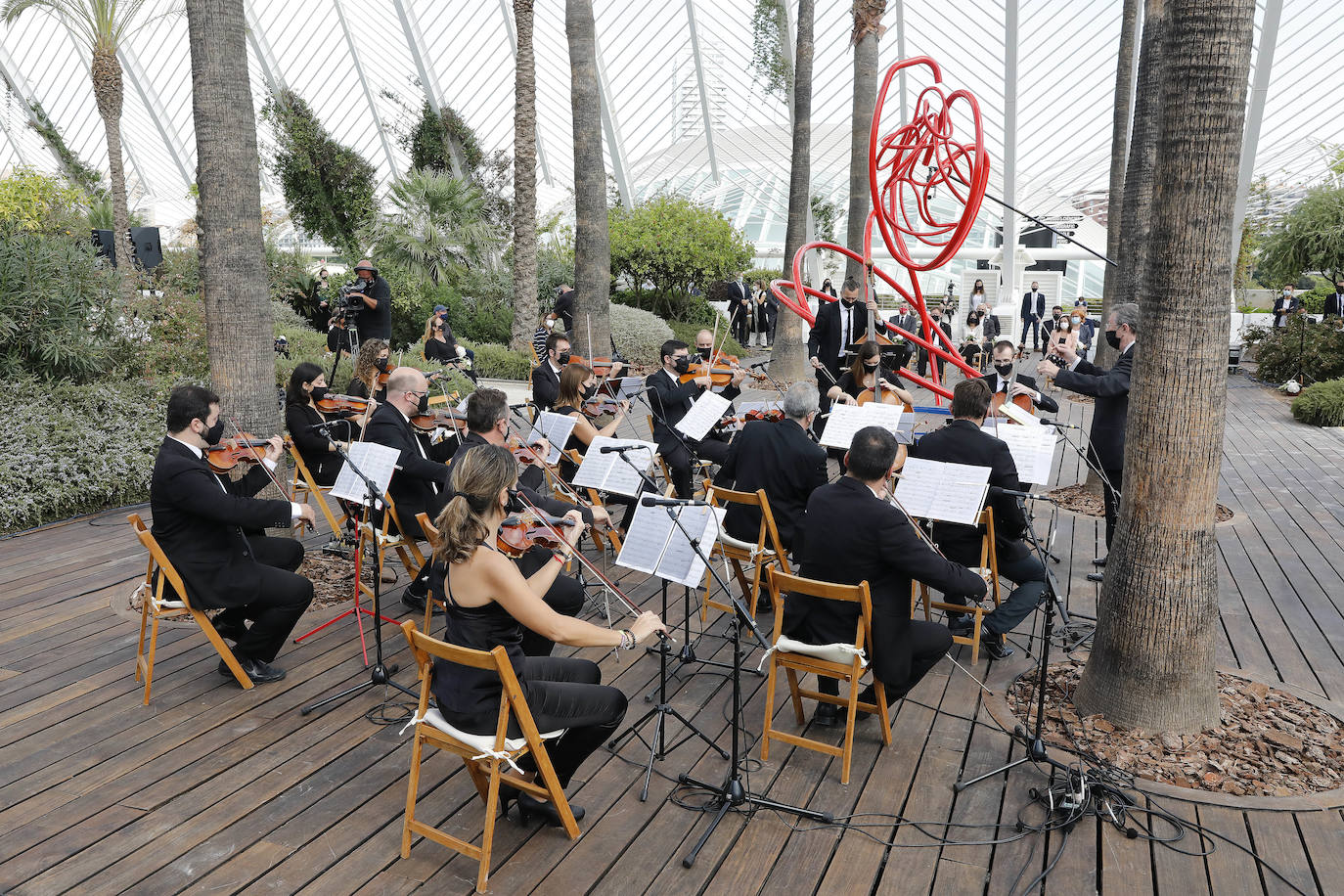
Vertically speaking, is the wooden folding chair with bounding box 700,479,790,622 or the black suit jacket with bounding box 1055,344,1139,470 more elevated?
the black suit jacket with bounding box 1055,344,1139,470

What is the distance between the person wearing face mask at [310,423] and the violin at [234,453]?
1161 mm

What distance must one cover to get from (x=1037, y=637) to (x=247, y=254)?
5.49 metres

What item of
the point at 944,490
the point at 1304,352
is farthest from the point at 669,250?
the point at 944,490

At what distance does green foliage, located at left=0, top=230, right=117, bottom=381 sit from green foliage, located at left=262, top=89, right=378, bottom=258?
15396 millimetres

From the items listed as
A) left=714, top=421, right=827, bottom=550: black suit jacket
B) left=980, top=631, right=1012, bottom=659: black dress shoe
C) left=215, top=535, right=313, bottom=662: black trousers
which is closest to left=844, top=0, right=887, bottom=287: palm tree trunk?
left=714, top=421, right=827, bottom=550: black suit jacket

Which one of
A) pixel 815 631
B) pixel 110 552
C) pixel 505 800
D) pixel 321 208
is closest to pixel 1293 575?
pixel 815 631

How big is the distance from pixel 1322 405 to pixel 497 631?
13.2 metres

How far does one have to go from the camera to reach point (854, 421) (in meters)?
6.42

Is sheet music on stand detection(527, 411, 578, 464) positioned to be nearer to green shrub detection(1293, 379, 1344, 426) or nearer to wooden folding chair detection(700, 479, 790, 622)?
wooden folding chair detection(700, 479, 790, 622)

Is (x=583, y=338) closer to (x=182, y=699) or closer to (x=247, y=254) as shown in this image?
(x=247, y=254)

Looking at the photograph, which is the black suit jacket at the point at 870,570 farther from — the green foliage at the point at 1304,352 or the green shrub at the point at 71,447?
the green foliage at the point at 1304,352

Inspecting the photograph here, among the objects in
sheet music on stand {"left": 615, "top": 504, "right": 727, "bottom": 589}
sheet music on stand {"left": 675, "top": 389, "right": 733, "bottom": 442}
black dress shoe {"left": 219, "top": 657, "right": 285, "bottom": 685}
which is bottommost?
black dress shoe {"left": 219, "top": 657, "right": 285, "bottom": 685}

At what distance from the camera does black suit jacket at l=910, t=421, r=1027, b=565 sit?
524 cm

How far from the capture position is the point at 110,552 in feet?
23.2
